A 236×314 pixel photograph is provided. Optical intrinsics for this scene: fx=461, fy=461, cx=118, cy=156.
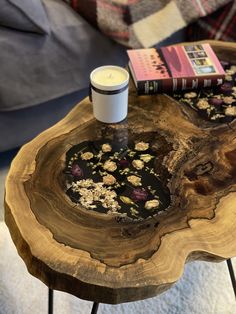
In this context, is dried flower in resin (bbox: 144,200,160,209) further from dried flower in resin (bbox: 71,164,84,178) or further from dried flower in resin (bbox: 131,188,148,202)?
dried flower in resin (bbox: 71,164,84,178)

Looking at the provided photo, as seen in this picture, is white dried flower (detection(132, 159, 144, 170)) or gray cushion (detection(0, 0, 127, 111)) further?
gray cushion (detection(0, 0, 127, 111))

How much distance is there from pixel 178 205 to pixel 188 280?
463mm

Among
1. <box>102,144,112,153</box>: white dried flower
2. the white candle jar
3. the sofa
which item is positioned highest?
the white candle jar

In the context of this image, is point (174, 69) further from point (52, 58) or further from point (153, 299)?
point (153, 299)

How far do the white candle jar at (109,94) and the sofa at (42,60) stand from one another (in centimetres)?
44

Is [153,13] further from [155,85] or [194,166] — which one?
[194,166]

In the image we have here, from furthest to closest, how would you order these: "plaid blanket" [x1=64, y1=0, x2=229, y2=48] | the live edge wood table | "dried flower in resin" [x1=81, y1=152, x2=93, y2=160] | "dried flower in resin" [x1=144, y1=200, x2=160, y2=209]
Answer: "plaid blanket" [x1=64, y1=0, x2=229, y2=48], "dried flower in resin" [x1=81, y1=152, x2=93, y2=160], "dried flower in resin" [x1=144, y1=200, x2=160, y2=209], the live edge wood table

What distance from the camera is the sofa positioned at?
1.33m

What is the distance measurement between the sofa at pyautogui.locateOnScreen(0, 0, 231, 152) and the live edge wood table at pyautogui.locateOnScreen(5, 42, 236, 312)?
0.42 m

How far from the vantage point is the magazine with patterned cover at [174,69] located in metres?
1.06

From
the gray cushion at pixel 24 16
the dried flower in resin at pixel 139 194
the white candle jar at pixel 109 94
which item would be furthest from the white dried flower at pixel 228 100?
the gray cushion at pixel 24 16

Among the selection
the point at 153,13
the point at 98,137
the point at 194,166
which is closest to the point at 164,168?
the point at 194,166

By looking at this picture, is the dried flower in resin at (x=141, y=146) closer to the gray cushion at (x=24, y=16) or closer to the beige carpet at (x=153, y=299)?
the beige carpet at (x=153, y=299)

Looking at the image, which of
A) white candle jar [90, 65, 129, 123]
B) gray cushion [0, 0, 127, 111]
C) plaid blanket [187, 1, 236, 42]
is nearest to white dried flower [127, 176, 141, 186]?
white candle jar [90, 65, 129, 123]
